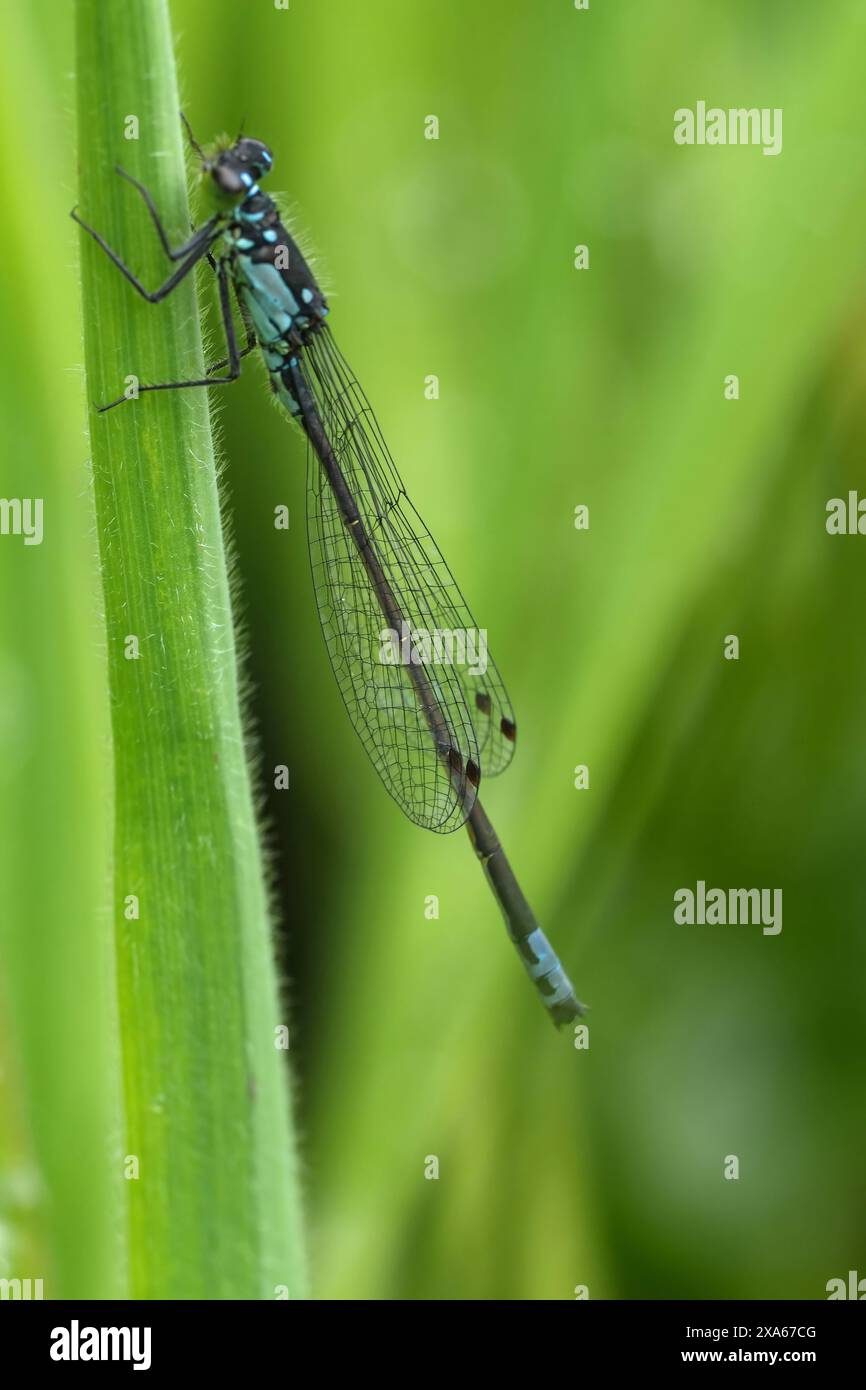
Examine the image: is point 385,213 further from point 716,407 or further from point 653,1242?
point 653,1242

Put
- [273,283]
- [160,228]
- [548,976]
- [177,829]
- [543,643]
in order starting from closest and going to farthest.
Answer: [160,228] < [177,829] < [273,283] < [548,976] < [543,643]

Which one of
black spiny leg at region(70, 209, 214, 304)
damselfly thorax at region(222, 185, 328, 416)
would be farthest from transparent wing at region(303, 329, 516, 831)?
black spiny leg at region(70, 209, 214, 304)

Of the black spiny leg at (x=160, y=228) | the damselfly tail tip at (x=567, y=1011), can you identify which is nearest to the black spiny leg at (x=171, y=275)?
the black spiny leg at (x=160, y=228)

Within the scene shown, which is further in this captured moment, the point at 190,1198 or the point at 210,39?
the point at 210,39

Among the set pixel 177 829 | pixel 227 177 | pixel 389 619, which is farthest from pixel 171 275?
pixel 389 619

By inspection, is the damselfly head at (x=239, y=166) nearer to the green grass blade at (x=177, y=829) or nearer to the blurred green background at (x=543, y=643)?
the green grass blade at (x=177, y=829)

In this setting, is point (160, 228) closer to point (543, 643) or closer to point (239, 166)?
point (239, 166)

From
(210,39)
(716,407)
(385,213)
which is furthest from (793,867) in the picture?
(210,39)

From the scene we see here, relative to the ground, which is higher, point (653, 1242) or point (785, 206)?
point (785, 206)
